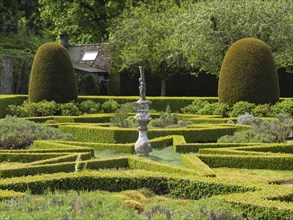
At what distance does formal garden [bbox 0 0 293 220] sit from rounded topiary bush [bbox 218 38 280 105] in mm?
39

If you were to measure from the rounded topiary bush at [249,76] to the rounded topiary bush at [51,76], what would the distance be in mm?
6411

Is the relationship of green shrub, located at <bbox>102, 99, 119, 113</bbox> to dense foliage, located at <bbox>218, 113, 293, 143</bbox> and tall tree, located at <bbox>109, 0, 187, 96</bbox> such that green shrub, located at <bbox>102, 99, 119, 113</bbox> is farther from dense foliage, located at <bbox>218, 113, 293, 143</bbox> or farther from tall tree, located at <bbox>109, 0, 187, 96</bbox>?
dense foliage, located at <bbox>218, 113, 293, 143</bbox>

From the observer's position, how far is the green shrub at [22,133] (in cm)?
1644

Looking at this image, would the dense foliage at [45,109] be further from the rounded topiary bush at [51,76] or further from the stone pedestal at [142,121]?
the stone pedestal at [142,121]

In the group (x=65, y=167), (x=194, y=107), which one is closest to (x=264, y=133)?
(x=65, y=167)

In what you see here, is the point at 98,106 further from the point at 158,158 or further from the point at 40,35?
the point at 40,35

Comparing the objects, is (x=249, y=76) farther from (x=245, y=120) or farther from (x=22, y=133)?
(x=22, y=133)

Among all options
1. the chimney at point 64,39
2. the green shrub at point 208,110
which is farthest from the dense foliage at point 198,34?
the green shrub at point 208,110

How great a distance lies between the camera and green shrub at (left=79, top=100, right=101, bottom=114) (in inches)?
1024

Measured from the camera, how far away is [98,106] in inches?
1046

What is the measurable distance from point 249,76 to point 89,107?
22.2 ft

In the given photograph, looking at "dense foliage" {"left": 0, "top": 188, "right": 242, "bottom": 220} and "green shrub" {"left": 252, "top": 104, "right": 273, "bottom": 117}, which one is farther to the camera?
"green shrub" {"left": 252, "top": 104, "right": 273, "bottom": 117}

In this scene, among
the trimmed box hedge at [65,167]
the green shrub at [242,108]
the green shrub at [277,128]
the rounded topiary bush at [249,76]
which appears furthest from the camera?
the rounded topiary bush at [249,76]

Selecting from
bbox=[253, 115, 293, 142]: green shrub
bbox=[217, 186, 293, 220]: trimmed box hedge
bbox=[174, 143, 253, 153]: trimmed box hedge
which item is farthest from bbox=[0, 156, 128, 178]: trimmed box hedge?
bbox=[253, 115, 293, 142]: green shrub
